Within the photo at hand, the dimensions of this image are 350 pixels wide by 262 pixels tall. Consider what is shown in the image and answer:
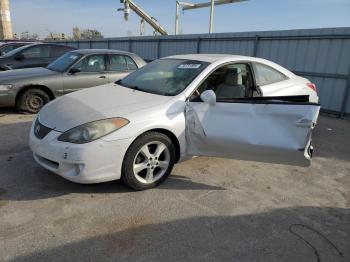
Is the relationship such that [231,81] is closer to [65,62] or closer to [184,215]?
[184,215]

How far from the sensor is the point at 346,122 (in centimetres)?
797

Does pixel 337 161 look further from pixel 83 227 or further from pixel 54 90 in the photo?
pixel 54 90

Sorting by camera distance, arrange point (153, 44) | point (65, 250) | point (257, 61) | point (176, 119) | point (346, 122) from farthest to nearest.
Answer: point (153, 44) < point (346, 122) < point (257, 61) < point (176, 119) < point (65, 250)

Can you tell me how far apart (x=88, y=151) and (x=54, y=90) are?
4.49 meters

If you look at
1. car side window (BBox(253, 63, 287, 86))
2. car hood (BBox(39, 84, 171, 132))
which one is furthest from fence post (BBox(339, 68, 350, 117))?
car hood (BBox(39, 84, 171, 132))

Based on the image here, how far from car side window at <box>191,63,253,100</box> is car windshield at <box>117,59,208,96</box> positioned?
21 centimetres

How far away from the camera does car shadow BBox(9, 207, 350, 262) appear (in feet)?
8.67

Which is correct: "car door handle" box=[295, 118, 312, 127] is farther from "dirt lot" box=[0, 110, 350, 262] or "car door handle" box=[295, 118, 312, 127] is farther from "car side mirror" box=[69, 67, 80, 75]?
"car side mirror" box=[69, 67, 80, 75]

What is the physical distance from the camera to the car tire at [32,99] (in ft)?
22.8

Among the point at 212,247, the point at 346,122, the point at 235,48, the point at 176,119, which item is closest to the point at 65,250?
the point at 212,247

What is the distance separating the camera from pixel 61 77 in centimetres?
718

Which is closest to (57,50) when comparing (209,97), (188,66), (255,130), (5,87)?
(5,87)

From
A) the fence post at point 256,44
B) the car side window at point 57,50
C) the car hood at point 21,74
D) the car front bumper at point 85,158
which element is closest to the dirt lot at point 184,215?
the car front bumper at point 85,158

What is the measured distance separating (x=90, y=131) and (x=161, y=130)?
0.81 meters
